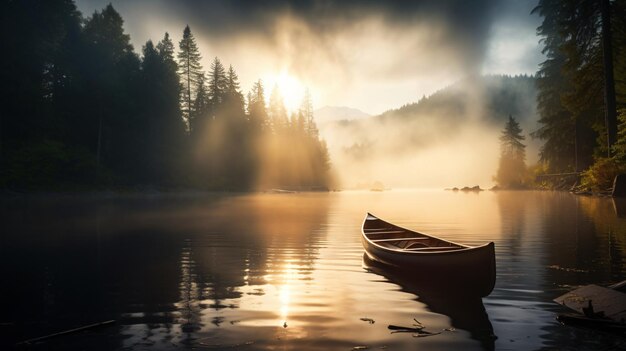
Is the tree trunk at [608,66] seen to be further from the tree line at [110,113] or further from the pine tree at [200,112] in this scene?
the pine tree at [200,112]

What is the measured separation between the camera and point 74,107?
5806 centimetres

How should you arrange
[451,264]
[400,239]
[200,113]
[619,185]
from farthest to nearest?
1. [200,113]
2. [619,185]
3. [400,239]
4. [451,264]

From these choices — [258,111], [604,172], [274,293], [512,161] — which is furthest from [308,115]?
[274,293]

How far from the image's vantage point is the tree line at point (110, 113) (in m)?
51.2

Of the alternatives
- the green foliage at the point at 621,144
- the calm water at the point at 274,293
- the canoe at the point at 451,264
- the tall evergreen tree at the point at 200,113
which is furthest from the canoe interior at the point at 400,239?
the tall evergreen tree at the point at 200,113

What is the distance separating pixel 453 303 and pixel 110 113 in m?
61.8

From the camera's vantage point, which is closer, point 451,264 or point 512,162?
point 451,264

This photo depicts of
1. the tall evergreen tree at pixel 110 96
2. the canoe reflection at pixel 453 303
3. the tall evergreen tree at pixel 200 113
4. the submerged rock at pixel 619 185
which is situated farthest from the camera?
the tall evergreen tree at pixel 200 113

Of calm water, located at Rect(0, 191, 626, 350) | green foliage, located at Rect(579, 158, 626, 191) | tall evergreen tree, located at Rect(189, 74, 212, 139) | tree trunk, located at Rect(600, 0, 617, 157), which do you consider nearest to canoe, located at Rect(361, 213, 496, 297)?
calm water, located at Rect(0, 191, 626, 350)

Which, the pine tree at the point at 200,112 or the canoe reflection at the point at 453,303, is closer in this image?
the canoe reflection at the point at 453,303

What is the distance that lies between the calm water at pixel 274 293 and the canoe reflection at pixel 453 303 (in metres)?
0.03

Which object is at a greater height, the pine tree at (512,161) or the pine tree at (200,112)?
the pine tree at (200,112)

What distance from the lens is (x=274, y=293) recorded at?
9945mm

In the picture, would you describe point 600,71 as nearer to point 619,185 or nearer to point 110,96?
point 619,185
